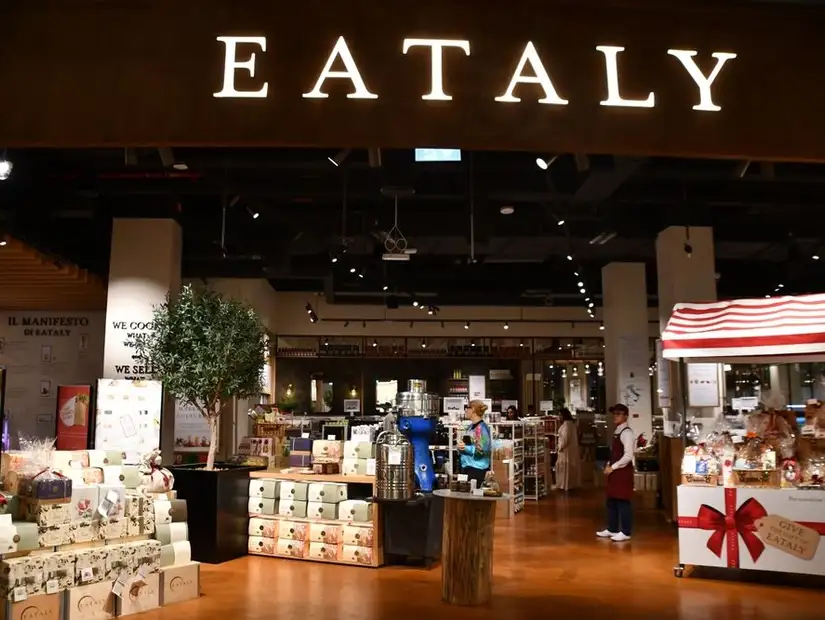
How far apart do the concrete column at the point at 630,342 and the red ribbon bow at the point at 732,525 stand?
22.0 ft

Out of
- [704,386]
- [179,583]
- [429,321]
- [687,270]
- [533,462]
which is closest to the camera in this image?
[179,583]

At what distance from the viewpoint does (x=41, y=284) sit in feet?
33.8

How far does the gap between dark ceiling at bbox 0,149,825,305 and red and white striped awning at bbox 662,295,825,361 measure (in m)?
1.23

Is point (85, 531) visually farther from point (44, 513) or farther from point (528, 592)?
point (528, 592)

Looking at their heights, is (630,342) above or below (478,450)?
above

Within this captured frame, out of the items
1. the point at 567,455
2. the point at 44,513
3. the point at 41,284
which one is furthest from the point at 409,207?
the point at 44,513

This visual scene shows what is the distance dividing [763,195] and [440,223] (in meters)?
4.21

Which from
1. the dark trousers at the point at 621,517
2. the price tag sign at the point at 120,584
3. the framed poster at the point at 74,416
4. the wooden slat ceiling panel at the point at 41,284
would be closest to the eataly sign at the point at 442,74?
the price tag sign at the point at 120,584

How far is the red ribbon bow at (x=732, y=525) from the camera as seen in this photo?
6.32m

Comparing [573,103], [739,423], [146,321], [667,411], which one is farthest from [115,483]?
[667,411]

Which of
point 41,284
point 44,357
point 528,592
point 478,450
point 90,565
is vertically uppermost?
point 41,284

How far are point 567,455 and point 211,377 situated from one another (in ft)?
27.6

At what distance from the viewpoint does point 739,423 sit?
7965 millimetres

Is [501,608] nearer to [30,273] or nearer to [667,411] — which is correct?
[667,411]
